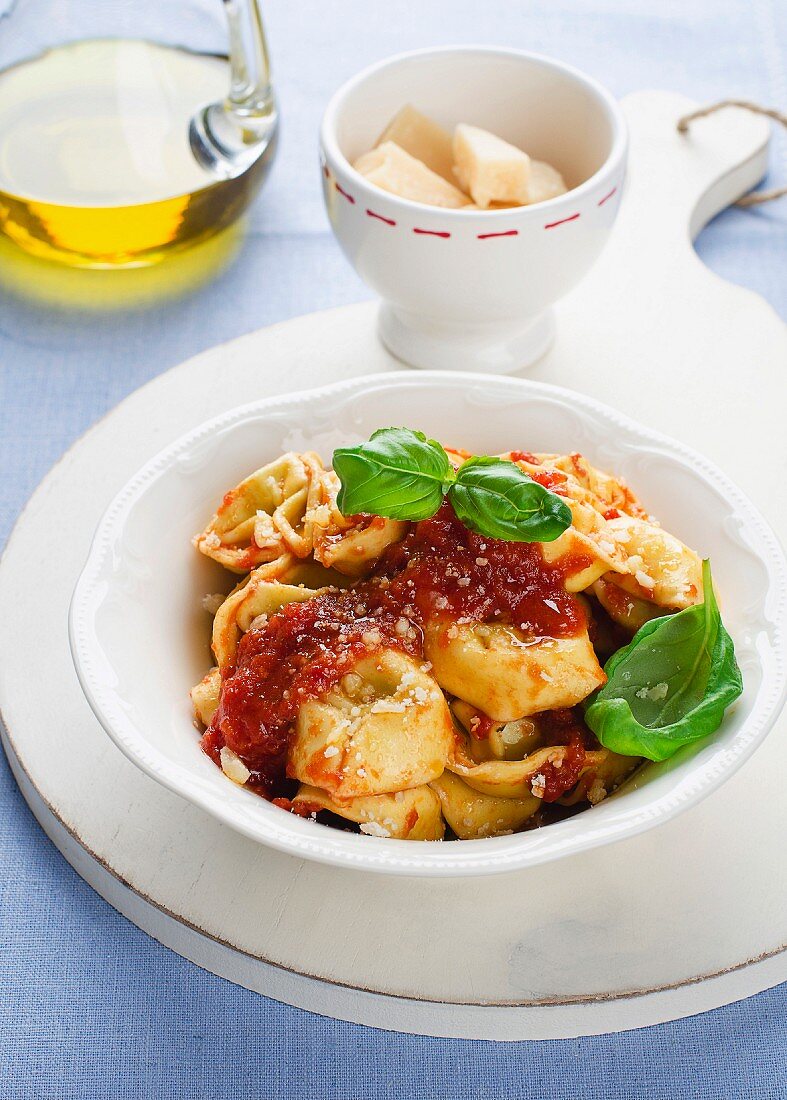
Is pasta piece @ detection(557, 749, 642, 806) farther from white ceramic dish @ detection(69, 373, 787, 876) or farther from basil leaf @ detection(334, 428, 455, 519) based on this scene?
basil leaf @ detection(334, 428, 455, 519)

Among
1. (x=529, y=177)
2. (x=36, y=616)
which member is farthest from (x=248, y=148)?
(x=36, y=616)

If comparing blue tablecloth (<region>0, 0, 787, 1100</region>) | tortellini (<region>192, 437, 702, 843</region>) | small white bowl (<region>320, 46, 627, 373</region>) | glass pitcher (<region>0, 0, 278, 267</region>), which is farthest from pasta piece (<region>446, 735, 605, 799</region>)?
glass pitcher (<region>0, 0, 278, 267</region>)

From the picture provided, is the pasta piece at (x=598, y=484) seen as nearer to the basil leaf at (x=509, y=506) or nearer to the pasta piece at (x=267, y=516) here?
the basil leaf at (x=509, y=506)

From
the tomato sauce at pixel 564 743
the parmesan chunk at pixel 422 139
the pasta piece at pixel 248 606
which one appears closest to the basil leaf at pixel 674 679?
the tomato sauce at pixel 564 743

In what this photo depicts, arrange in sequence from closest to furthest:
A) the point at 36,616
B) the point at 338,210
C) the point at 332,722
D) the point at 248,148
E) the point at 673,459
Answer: the point at 332,722
the point at 673,459
the point at 36,616
the point at 338,210
the point at 248,148

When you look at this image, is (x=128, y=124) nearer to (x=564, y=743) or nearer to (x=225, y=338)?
(x=225, y=338)

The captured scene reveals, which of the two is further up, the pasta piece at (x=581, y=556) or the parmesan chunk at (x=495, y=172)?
the parmesan chunk at (x=495, y=172)

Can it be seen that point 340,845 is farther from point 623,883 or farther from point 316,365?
point 316,365
